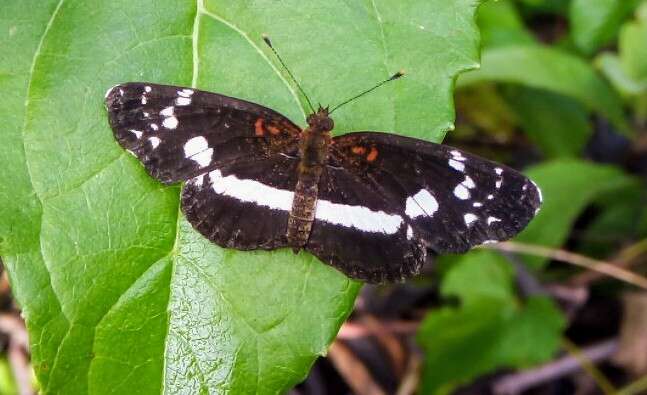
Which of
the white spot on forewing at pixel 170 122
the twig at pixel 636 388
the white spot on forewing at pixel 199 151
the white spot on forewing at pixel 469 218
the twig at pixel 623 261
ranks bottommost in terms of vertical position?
the twig at pixel 636 388

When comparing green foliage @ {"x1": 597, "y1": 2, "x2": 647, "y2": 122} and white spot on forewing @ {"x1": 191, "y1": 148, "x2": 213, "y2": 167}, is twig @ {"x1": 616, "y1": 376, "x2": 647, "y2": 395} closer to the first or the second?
green foliage @ {"x1": 597, "y1": 2, "x2": 647, "y2": 122}

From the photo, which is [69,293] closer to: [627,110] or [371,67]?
[371,67]

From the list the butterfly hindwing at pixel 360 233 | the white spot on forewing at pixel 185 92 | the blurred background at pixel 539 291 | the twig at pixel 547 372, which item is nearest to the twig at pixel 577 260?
the blurred background at pixel 539 291

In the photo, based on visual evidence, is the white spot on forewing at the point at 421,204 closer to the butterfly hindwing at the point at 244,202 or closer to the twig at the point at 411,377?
the butterfly hindwing at the point at 244,202

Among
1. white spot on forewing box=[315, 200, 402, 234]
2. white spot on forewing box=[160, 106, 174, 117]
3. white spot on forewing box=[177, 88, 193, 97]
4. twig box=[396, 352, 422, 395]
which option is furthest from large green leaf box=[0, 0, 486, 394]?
twig box=[396, 352, 422, 395]

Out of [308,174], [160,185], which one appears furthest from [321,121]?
[160,185]

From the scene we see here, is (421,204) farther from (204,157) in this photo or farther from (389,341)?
(389,341)
